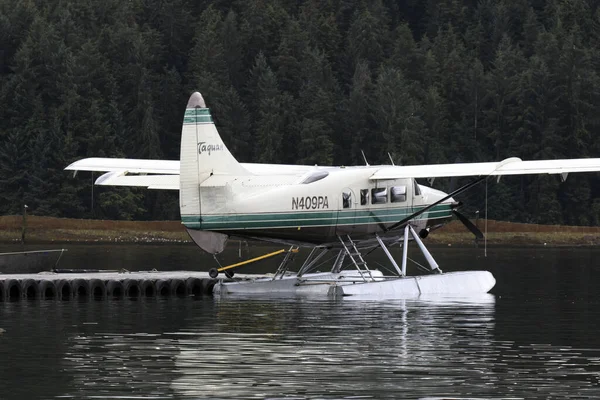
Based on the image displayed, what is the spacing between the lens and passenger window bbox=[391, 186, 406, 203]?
32406mm

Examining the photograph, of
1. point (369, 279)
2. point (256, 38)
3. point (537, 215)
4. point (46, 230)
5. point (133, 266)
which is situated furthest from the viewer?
point (256, 38)

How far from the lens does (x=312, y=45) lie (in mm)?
110125

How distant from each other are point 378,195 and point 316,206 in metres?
2.00

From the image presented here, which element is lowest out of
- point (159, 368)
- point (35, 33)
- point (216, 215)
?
point (159, 368)

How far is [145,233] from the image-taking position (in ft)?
268

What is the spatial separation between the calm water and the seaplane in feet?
3.68

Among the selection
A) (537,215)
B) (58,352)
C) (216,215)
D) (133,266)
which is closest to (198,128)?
(216,215)

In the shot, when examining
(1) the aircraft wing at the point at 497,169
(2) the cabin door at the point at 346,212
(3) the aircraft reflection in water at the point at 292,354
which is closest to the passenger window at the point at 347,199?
(2) the cabin door at the point at 346,212

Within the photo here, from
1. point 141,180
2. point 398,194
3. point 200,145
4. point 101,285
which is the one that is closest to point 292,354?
point 200,145

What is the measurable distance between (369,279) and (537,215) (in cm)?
6229

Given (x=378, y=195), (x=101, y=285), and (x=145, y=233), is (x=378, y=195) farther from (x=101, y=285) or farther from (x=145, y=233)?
(x=145, y=233)

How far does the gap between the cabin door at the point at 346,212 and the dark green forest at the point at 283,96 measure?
2294 inches

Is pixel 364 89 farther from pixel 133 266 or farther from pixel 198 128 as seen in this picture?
pixel 198 128

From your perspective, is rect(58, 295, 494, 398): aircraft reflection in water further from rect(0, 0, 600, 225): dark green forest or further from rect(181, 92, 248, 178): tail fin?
rect(0, 0, 600, 225): dark green forest
